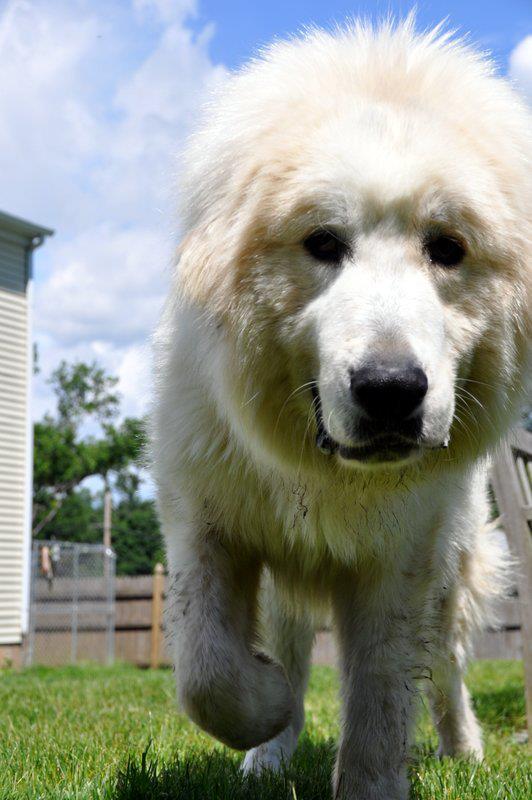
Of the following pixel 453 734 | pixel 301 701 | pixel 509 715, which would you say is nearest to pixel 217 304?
pixel 301 701

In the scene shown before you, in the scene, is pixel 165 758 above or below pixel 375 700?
below

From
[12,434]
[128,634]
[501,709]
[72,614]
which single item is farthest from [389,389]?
[72,614]

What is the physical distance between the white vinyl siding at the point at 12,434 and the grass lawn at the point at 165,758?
10.1m

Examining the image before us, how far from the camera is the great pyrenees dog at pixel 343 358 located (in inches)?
87.1

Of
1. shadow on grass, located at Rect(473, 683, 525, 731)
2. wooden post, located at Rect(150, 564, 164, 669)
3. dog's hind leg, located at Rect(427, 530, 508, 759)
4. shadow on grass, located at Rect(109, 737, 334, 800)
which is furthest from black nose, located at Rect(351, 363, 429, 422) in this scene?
wooden post, located at Rect(150, 564, 164, 669)

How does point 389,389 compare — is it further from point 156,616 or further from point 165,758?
point 156,616

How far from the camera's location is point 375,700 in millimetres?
2604

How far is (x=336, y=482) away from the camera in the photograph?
8.40 feet

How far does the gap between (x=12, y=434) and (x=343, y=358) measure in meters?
15.1

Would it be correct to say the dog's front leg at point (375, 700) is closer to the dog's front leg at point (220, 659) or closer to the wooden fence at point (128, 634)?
the dog's front leg at point (220, 659)

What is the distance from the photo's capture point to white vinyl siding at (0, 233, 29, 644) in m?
15.9

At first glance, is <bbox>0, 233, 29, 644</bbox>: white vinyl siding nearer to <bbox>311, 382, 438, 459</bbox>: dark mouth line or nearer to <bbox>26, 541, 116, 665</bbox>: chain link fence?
<bbox>26, 541, 116, 665</bbox>: chain link fence

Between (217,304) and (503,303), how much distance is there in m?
0.74

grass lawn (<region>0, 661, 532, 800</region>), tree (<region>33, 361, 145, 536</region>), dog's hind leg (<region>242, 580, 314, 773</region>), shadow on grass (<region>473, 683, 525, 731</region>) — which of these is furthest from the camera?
tree (<region>33, 361, 145, 536</region>)
